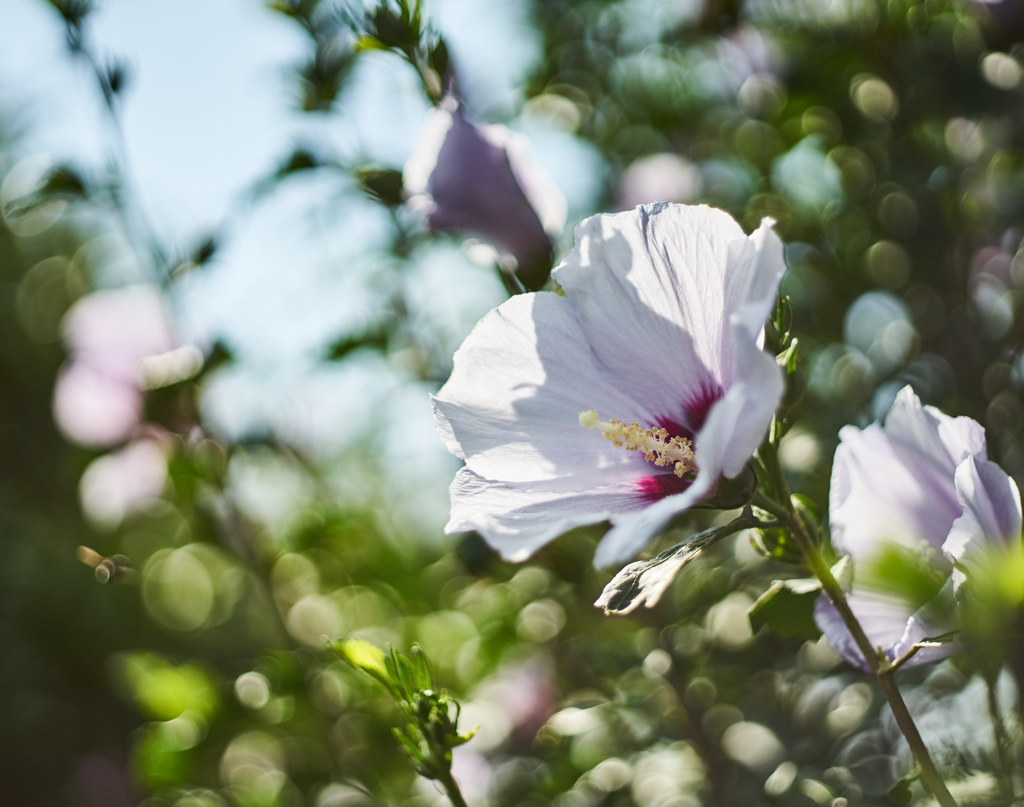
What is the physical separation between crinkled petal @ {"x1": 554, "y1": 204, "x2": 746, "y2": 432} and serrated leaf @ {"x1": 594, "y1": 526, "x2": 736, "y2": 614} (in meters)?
0.11

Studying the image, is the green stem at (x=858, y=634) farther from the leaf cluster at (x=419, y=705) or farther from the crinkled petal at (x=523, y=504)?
the leaf cluster at (x=419, y=705)

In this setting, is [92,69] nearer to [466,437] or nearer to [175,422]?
[175,422]

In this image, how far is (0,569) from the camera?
3.45 m

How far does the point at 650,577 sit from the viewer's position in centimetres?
43

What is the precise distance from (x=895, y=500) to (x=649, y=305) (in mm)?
211

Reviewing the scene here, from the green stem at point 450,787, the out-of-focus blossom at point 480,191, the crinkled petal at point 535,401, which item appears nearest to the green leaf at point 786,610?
the crinkled petal at point 535,401

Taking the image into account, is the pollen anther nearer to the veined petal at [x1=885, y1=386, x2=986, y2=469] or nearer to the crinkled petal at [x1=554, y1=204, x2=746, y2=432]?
the crinkled petal at [x1=554, y1=204, x2=746, y2=432]

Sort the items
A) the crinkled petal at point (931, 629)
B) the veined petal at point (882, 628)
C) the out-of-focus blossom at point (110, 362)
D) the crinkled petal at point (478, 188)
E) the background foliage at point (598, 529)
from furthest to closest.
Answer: the out-of-focus blossom at point (110, 362), the background foliage at point (598, 529), the crinkled petal at point (478, 188), the veined petal at point (882, 628), the crinkled petal at point (931, 629)

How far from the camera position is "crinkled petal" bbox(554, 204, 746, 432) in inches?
19.7

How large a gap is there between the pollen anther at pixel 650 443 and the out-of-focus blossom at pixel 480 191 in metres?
0.21

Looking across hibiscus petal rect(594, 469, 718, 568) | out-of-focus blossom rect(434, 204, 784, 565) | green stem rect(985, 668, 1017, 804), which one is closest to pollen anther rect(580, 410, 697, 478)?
out-of-focus blossom rect(434, 204, 784, 565)

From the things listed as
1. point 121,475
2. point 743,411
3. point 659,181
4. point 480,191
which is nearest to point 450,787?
point 743,411

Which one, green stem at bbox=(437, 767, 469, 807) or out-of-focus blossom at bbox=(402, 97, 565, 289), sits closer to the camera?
green stem at bbox=(437, 767, 469, 807)

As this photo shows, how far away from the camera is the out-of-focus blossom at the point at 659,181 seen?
1423 millimetres
